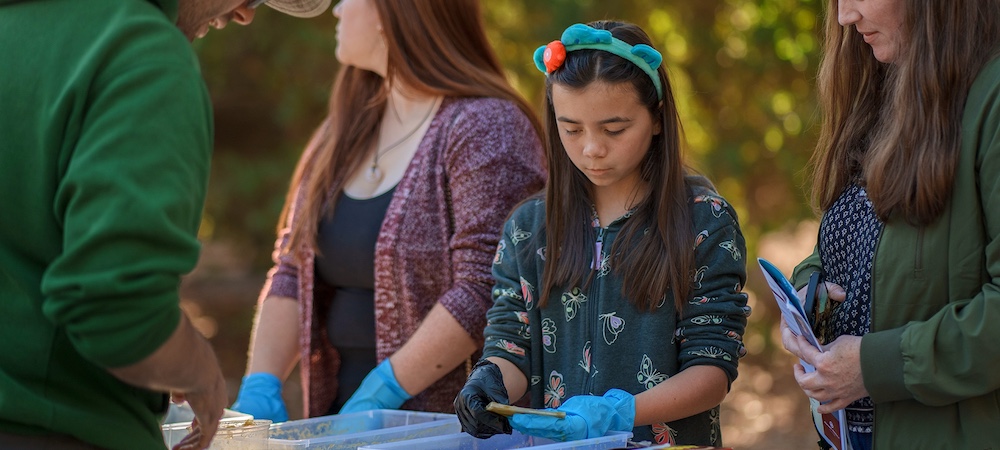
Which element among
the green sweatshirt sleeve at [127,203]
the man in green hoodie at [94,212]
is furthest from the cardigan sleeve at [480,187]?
the green sweatshirt sleeve at [127,203]

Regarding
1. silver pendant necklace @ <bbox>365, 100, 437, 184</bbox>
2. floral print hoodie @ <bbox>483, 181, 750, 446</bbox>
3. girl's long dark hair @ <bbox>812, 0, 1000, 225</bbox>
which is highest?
girl's long dark hair @ <bbox>812, 0, 1000, 225</bbox>

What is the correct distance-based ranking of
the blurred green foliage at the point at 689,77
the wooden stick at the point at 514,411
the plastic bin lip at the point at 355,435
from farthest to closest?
the blurred green foliage at the point at 689,77
the plastic bin lip at the point at 355,435
the wooden stick at the point at 514,411

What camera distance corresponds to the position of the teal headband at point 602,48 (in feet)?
7.40

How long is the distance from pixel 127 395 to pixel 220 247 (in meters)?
5.69

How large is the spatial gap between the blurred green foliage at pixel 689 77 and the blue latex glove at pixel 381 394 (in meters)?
3.14

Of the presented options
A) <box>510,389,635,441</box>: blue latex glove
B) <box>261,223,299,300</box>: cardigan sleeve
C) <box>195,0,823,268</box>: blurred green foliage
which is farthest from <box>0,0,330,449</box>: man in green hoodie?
<box>195,0,823,268</box>: blurred green foliage

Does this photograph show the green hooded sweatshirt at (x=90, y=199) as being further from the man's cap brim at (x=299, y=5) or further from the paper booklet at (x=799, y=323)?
the paper booklet at (x=799, y=323)

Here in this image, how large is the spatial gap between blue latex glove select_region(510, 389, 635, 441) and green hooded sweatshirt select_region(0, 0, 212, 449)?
721 millimetres

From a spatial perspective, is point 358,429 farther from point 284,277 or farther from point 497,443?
point 284,277

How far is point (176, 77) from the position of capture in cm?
145

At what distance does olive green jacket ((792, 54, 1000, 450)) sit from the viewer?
5.97ft

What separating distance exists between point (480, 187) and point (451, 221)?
5.3 inches

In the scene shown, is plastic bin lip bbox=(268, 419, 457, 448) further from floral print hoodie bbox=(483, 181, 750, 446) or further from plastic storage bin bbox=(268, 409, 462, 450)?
floral print hoodie bbox=(483, 181, 750, 446)

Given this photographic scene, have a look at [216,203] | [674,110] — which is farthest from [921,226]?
[216,203]
